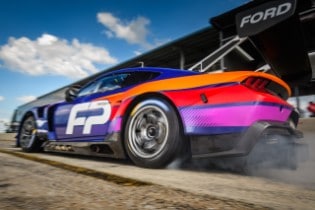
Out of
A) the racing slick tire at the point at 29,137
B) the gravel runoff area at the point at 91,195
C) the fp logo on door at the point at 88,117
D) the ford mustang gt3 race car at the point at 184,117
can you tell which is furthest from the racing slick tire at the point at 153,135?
the racing slick tire at the point at 29,137

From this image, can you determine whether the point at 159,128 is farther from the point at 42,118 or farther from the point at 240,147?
the point at 42,118

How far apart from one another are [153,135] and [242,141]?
0.94 meters

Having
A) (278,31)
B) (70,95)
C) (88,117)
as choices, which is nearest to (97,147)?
(88,117)

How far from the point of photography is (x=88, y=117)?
372 centimetres

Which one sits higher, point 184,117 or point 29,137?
point 184,117

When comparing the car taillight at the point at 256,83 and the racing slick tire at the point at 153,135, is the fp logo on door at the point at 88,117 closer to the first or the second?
the racing slick tire at the point at 153,135

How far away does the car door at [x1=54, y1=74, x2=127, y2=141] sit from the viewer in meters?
3.50

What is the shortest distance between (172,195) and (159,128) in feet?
4.63

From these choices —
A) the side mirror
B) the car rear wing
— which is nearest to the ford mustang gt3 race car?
the car rear wing

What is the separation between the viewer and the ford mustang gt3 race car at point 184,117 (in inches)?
98.6

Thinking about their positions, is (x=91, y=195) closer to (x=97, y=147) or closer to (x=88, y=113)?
(x=97, y=147)

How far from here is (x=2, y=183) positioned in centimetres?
183

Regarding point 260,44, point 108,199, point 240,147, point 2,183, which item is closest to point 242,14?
point 260,44

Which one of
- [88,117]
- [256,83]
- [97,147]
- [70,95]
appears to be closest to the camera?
[256,83]
